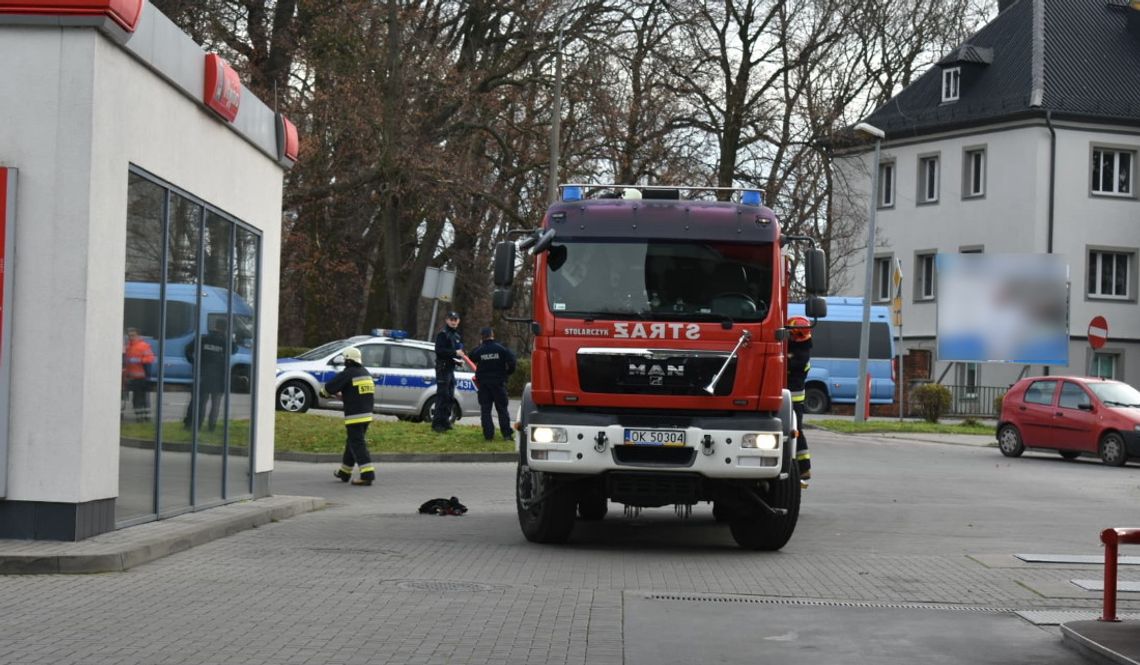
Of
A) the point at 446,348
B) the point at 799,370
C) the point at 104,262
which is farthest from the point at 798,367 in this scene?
the point at 446,348

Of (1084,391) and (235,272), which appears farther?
(1084,391)

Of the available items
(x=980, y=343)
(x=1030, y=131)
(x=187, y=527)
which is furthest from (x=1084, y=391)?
(x=1030, y=131)

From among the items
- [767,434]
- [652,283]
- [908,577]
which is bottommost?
[908,577]

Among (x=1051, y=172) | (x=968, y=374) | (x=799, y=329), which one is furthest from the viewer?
(x=968, y=374)

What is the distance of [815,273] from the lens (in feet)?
46.0

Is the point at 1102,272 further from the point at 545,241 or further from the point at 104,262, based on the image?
the point at 104,262

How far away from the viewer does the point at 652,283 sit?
13758 millimetres

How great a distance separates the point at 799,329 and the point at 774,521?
4294mm

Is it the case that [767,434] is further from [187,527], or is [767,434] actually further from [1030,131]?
[1030,131]

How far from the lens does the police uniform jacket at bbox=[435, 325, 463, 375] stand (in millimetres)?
27500

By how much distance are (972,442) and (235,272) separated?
22051 mm

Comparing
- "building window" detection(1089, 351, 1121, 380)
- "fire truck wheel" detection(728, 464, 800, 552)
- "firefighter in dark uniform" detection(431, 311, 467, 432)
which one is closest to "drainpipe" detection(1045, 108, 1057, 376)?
"building window" detection(1089, 351, 1121, 380)

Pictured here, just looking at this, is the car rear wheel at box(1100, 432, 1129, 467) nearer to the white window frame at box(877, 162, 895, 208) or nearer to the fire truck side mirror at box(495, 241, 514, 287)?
the fire truck side mirror at box(495, 241, 514, 287)

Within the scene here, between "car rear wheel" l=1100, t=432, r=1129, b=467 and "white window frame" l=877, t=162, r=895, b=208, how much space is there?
96.2ft
